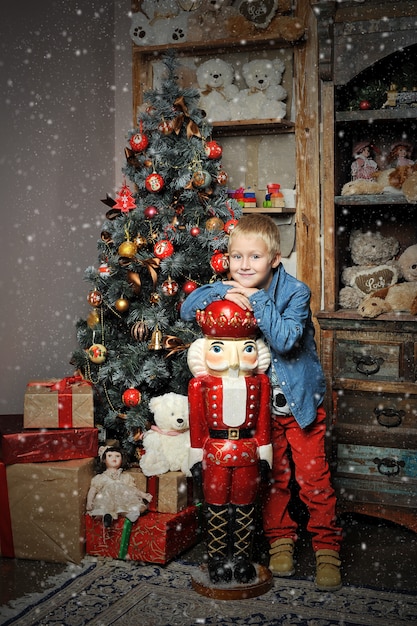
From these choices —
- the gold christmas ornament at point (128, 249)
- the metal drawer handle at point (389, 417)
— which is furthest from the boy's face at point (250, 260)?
the metal drawer handle at point (389, 417)

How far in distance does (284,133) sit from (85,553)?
225 centimetres

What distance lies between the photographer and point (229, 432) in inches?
98.0

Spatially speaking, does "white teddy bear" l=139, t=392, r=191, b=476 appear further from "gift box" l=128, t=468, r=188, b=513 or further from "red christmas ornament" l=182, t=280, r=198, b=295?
"red christmas ornament" l=182, t=280, r=198, b=295

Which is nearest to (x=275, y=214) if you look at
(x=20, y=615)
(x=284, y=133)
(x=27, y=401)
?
(x=284, y=133)

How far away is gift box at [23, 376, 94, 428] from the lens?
2.88m

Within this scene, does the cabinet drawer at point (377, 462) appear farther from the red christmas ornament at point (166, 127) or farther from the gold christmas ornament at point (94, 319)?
the red christmas ornament at point (166, 127)

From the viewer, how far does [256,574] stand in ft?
8.52

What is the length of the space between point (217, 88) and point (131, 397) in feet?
5.84

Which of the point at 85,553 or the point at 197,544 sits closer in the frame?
the point at 85,553

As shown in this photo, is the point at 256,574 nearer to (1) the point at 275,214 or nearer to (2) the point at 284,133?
(1) the point at 275,214

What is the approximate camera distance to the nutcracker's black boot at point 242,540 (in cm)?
252

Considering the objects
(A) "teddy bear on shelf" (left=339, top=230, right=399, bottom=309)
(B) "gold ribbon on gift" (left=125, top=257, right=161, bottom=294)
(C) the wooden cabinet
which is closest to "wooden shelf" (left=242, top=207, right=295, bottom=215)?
(A) "teddy bear on shelf" (left=339, top=230, right=399, bottom=309)

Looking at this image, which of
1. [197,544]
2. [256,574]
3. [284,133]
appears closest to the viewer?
[256,574]

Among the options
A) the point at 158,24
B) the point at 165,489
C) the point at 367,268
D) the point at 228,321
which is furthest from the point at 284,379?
the point at 158,24
